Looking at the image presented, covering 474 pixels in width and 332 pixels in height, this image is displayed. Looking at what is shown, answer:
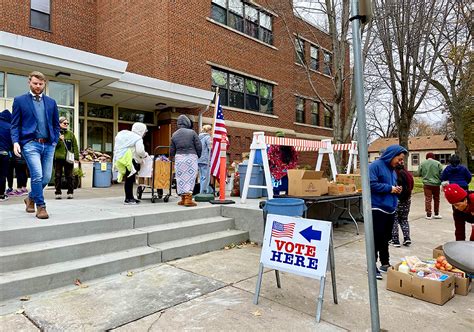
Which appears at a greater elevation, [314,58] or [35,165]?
[314,58]

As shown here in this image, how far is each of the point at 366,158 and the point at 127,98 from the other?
1163cm

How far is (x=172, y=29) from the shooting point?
541 inches

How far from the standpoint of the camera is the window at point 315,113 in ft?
73.3

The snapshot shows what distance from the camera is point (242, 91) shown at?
55.5ft

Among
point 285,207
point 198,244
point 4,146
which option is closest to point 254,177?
point 198,244

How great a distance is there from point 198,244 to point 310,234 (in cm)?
225

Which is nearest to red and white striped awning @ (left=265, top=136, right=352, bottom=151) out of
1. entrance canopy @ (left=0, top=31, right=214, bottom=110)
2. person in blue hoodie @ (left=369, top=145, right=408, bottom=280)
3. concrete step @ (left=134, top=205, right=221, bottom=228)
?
concrete step @ (left=134, top=205, right=221, bottom=228)

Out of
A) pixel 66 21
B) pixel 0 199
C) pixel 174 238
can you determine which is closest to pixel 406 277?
pixel 174 238

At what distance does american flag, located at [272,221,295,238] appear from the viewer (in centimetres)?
352

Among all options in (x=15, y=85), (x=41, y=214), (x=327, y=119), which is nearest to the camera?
(x=41, y=214)

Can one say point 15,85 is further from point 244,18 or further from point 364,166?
point 244,18

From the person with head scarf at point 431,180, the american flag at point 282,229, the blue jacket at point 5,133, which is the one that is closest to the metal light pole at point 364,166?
the american flag at point 282,229

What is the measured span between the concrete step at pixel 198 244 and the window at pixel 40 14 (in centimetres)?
1545

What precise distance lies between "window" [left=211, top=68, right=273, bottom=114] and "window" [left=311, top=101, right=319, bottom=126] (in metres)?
4.79
